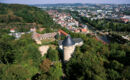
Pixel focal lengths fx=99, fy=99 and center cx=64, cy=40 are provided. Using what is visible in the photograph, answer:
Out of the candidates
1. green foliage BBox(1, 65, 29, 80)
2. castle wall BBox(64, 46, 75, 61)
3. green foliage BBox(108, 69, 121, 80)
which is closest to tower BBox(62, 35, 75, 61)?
castle wall BBox(64, 46, 75, 61)

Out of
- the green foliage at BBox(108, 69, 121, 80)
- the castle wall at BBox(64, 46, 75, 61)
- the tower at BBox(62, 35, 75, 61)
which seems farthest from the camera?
the castle wall at BBox(64, 46, 75, 61)

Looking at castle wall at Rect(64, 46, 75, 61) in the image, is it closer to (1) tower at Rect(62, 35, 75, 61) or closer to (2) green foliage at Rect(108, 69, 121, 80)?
(1) tower at Rect(62, 35, 75, 61)

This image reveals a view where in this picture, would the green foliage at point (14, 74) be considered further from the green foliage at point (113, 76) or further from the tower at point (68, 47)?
the green foliage at point (113, 76)

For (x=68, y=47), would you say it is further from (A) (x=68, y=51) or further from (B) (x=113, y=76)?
(B) (x=113, y=76)

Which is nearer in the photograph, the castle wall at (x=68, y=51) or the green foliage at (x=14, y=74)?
the green foliage at (x=14, y=74)

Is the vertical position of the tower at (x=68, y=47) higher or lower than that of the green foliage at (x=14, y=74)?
higher

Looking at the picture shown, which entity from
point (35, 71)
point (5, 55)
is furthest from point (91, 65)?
point (5, 55)

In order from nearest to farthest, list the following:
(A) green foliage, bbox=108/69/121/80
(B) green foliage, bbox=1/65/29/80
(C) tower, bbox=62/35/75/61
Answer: (A) green foliage, bbox=108/69/121/80
(B) green foliage, bbox=1/65/29/80
(C) tower, bbox=62/35/75/61

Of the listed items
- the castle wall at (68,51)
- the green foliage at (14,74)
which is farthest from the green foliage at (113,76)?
the green foliage at (14,74)

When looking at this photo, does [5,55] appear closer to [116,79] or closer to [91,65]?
[91,65]

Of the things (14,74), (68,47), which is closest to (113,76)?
(68,47)

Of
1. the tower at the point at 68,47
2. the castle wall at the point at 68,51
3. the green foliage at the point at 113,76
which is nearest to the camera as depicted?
the green foliage at the point at 113,76
